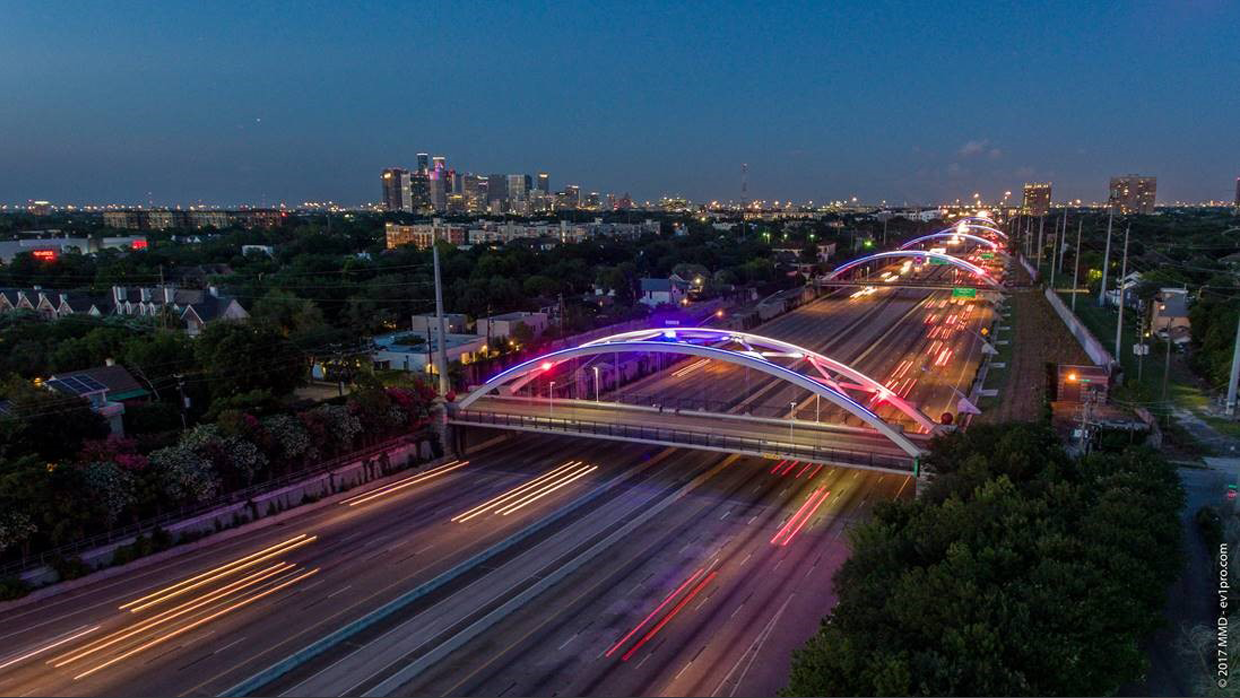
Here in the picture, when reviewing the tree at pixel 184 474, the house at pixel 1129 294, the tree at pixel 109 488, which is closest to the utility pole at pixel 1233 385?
the house at pixel 1129 294

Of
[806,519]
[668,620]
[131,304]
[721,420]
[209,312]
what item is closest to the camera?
[668,620]

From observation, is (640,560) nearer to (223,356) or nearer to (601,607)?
(601,607)

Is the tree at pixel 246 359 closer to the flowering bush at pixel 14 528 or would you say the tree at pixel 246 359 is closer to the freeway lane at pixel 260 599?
the freeway lane at pixel 260 599

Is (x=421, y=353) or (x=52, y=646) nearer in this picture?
(x=52, y=646)

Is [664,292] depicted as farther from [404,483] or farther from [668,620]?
[668,620]

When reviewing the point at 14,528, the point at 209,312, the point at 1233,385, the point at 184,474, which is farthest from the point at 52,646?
the point at 1233,385

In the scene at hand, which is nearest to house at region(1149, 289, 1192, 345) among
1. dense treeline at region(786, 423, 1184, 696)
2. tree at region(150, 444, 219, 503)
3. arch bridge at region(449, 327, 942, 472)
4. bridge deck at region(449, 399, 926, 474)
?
arch bridge at region(449, 327, 942, 472)

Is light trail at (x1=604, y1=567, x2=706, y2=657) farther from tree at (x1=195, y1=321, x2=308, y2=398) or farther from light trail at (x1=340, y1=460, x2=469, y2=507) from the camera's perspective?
tree at (x1=195, y1=321, x2=308, y2=398)
